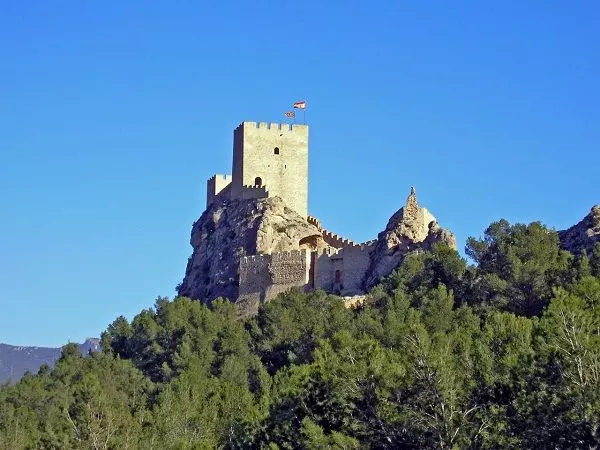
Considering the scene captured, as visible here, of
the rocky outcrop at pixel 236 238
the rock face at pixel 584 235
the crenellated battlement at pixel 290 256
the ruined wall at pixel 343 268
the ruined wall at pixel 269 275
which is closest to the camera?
the rock face at pixel 584 235

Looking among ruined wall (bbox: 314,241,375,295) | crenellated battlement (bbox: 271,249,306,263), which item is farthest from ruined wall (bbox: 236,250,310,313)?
ruined wall (bbox: 314,241,375,295)

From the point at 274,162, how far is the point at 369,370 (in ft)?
163

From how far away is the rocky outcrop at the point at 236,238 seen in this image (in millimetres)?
85062

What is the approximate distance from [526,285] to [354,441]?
27.9 metres

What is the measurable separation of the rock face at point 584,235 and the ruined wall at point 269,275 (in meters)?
15.3

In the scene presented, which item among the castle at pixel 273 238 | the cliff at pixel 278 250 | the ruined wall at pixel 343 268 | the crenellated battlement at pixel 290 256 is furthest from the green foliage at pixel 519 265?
the crenellated battlement at pixel 290 256

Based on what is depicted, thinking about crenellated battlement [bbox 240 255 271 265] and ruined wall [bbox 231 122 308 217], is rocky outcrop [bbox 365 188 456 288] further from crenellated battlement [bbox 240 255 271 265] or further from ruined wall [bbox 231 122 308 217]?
ruined wall [bbox 231 122 308 217]

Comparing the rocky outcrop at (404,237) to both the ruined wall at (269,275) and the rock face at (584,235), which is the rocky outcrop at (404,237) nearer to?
the ruined wall at (269,275)

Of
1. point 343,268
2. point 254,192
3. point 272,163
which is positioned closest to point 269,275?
point 343,268

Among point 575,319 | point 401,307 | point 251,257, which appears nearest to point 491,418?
point 575,319

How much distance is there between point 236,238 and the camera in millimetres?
87188

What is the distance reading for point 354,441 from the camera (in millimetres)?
39625

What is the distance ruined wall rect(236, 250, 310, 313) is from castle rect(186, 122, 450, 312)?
6 cm

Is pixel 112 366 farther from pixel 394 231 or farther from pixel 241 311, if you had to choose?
pixel 394 231
